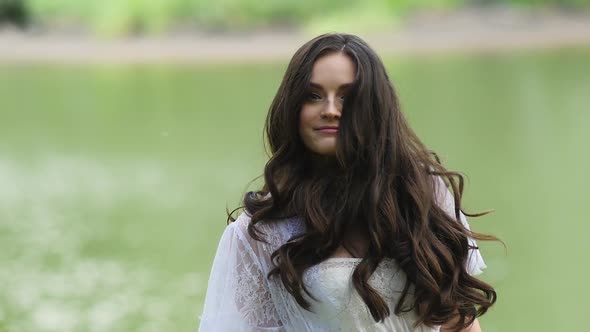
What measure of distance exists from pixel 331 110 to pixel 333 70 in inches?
2.3

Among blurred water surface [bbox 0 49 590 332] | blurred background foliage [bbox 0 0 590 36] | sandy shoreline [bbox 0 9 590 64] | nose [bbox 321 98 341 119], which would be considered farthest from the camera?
blurred background foliage [bbox 0 0 590 36]

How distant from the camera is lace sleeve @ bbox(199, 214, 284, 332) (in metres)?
1.52

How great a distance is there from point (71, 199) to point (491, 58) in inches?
376

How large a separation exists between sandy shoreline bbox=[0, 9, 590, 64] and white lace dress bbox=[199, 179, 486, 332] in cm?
1475

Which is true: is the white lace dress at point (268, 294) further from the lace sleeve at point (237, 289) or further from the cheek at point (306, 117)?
the cheek at point (306, 117)

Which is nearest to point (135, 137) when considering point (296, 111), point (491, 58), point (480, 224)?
point (480, 224)

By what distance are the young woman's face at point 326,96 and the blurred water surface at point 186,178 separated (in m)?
1.42

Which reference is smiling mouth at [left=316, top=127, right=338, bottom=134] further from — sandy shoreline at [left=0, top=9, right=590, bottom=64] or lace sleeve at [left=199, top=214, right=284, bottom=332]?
sandy shoreline at [left=0, top=9, right=590, bottom=64]

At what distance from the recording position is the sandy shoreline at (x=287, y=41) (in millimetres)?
16453

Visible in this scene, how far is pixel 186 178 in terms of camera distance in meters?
8.00

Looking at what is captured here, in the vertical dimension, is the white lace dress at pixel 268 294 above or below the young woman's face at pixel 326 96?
below

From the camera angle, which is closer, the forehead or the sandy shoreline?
the forehead

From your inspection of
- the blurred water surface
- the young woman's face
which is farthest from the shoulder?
the blurred water surface

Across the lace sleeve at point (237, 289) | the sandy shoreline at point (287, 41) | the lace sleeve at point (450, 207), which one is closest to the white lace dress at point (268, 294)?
the lace sleeve at point (237, 289)
